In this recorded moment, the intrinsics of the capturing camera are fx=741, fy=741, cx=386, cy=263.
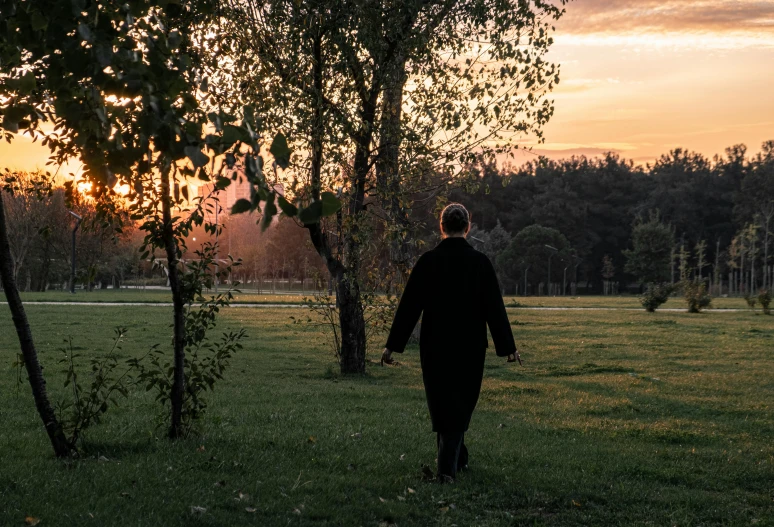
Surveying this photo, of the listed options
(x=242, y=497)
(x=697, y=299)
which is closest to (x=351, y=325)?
(x=242, y=497)

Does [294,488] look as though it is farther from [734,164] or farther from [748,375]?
[734,164]

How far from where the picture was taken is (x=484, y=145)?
15188 mm

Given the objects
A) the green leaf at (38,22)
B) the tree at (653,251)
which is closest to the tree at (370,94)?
the green leaf at (38,22)

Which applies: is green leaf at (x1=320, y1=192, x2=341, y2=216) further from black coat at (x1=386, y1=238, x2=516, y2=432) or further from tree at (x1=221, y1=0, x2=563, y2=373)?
tree at (x1=221, y1=0, x2=563, y2=373)

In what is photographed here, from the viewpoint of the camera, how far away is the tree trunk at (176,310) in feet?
24.0

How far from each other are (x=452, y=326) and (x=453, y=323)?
0.10ft

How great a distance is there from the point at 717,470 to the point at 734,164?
11754cm

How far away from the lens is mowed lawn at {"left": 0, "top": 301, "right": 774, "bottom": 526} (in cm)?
609

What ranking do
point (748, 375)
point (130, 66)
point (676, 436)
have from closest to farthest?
point (130, 66)
point (676, 436)
point (748, 375)

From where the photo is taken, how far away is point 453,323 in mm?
6980

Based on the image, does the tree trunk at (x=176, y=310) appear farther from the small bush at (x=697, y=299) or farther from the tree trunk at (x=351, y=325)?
the small bush at (x=697, y=299)

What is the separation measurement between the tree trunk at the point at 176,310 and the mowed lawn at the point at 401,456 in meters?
0.42

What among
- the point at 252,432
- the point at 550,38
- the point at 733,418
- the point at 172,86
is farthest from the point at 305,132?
the point at 172,86

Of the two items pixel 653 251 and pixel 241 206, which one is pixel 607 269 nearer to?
pixel 653 251
